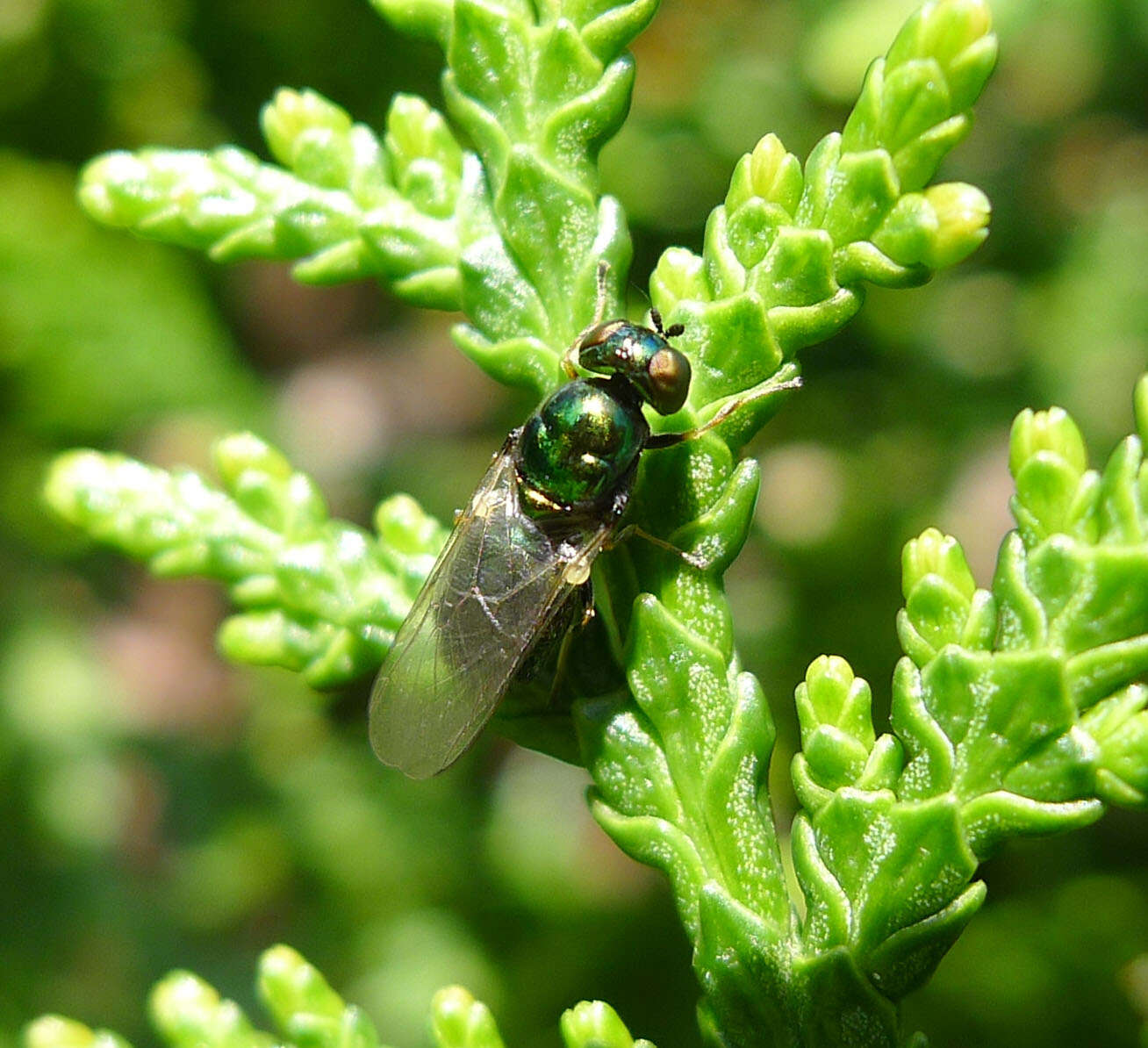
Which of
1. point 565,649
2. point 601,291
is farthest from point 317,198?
point 565,649

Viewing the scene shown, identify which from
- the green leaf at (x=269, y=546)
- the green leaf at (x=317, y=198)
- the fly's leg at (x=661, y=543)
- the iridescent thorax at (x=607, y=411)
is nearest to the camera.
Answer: the fly's leg at (x=661, y=543)

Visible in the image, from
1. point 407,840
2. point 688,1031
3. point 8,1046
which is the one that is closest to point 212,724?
point 407,840

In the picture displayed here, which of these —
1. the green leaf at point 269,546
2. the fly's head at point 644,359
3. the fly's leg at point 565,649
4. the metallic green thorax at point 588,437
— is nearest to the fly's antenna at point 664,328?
the fly's head at point 644,359

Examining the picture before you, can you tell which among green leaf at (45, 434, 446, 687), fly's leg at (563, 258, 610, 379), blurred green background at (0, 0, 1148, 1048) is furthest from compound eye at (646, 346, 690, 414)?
blurred green background at (0, 0, 1148, 1048)

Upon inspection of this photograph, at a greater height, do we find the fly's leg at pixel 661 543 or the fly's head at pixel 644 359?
the fly's head at pixel 644 359

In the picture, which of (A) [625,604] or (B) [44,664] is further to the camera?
(B) [44,664]

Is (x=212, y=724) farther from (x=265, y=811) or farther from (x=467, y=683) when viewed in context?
(x=467, y=683)

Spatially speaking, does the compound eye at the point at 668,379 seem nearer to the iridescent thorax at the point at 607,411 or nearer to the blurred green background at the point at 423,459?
the iridescent thorax at the point at 607,411
